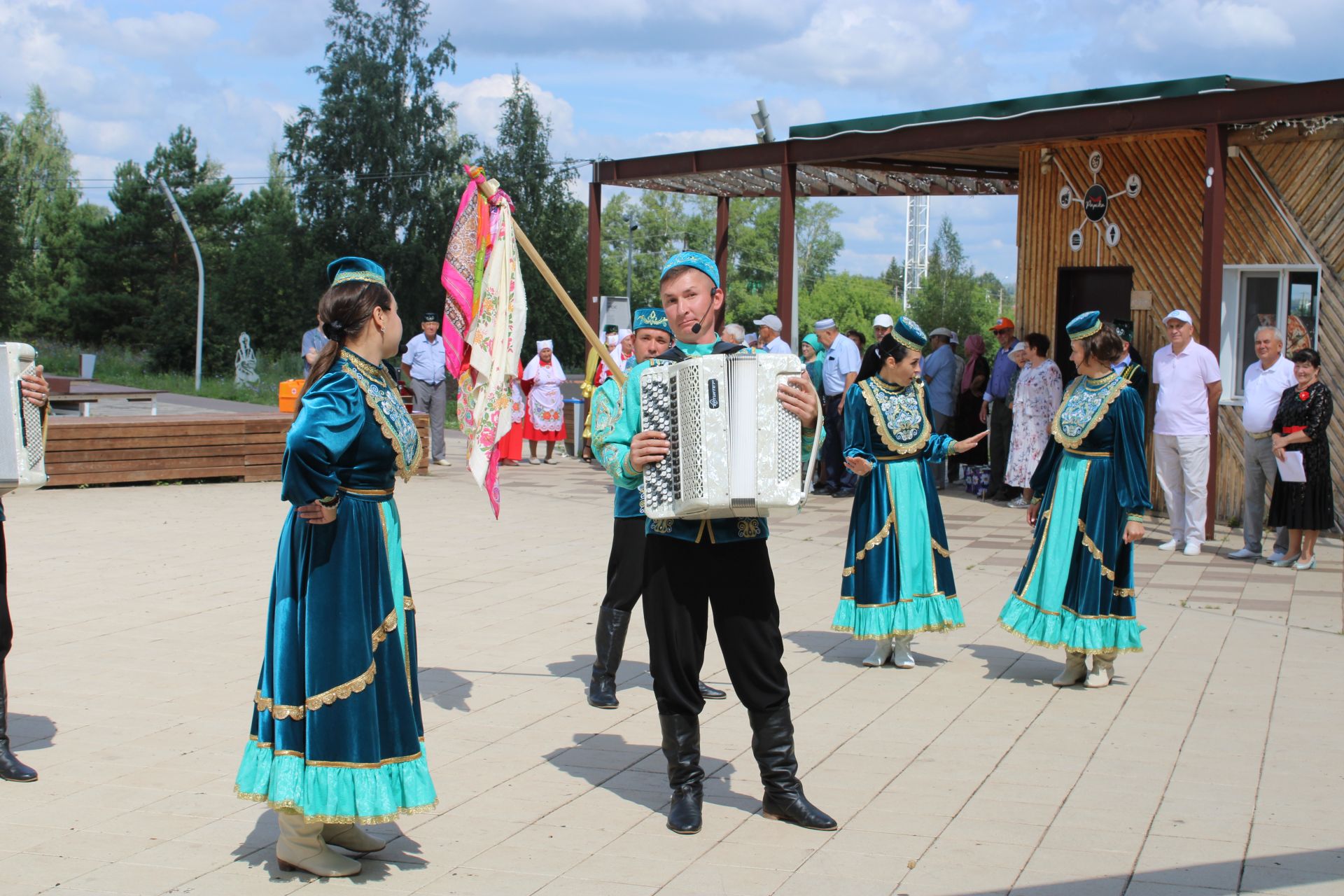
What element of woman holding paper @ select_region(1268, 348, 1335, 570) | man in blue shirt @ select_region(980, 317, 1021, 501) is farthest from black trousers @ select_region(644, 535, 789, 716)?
man in blue shirt @ select_region(980, 317, 1021, 501)

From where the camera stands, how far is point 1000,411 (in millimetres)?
14219

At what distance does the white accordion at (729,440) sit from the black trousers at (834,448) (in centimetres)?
1038

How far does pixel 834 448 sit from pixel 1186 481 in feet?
15.2

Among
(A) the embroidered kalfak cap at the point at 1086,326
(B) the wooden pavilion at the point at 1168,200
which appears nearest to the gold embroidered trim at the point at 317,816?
(A) the embroidered kalfak cap at the point at 1086,326

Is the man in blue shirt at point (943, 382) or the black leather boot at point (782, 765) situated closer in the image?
the black leather boot at point (782, 765)

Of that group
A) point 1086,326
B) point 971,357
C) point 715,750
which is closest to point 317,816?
point 715,750

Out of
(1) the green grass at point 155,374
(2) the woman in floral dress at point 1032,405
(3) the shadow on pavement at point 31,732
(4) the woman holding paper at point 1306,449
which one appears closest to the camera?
(3) the shadow on pavement at point 31,732

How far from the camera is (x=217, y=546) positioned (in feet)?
35.6

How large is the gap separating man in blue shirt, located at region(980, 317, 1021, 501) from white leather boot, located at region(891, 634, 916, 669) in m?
7.31

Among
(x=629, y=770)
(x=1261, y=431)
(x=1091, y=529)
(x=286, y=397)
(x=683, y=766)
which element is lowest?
(x=629, y=770)

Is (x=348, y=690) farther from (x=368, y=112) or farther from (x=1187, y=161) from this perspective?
(x=368, y=112)

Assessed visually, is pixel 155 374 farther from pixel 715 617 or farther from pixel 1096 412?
pixel 715 617

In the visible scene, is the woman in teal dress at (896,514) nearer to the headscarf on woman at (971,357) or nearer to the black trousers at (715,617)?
the black trousers at (715,617)

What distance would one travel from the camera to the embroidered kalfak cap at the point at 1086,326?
22.7 feet
